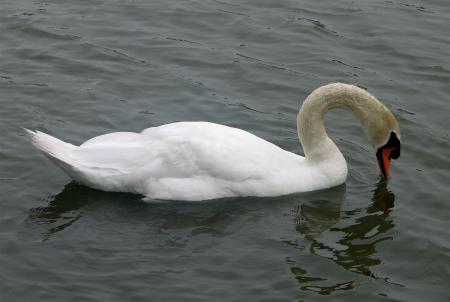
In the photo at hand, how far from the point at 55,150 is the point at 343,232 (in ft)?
9.75

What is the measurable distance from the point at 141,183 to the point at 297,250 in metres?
1.80

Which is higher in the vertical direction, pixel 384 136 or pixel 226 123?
pixel 384 136

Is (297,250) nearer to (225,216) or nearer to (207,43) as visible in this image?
(225,216)

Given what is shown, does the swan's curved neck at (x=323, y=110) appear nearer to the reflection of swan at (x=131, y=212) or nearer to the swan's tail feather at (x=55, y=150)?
the reflection of swan at (x=131, y=212)

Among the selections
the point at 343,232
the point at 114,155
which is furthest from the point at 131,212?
the point at 343,232

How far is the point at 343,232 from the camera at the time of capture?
9461mm

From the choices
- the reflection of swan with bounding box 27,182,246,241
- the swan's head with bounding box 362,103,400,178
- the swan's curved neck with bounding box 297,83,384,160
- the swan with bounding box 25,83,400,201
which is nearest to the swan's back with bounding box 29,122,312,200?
the swan with bounding box 25,83,400,201

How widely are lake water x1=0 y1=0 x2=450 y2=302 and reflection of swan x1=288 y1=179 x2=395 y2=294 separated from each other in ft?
0.07

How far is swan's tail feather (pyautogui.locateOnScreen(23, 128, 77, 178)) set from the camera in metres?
9.60

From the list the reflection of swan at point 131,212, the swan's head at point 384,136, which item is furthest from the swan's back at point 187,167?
the swan's head at point 384,136

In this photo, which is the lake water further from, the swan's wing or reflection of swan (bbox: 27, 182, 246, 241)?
the swan's wing

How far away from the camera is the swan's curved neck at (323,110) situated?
10.2m

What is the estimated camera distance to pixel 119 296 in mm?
8062

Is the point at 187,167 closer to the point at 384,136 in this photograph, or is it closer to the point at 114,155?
the point at 114,155
